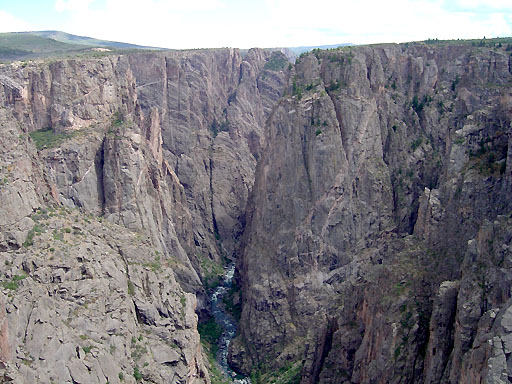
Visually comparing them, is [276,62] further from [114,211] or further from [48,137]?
[114,211]

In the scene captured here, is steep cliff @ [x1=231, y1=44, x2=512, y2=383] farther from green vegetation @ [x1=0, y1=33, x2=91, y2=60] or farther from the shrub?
the shrub

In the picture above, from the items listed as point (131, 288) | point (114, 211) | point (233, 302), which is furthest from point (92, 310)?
point (233, 302)

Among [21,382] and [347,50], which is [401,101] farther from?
[21,382]

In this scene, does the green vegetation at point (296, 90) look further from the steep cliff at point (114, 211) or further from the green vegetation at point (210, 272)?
the green vegetation at point (210, 272)

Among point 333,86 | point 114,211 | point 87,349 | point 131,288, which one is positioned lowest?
point 87,349

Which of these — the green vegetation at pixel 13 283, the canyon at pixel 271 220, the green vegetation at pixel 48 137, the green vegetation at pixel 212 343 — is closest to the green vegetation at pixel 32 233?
the canyon at pixel 271 220
